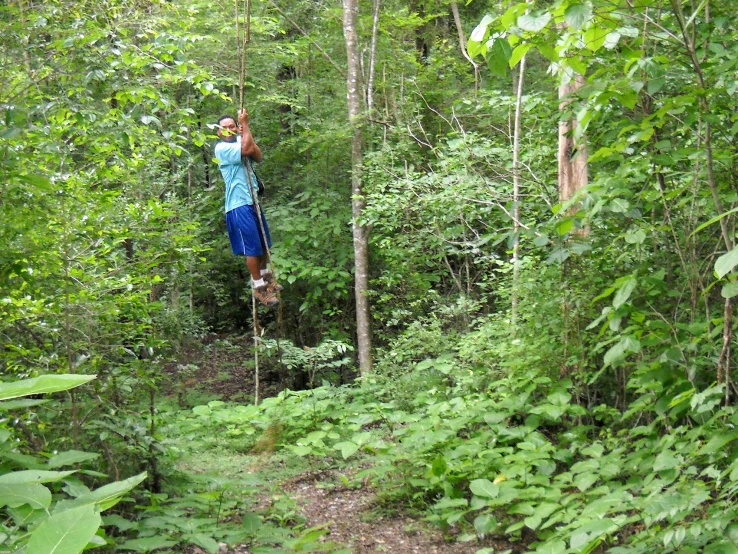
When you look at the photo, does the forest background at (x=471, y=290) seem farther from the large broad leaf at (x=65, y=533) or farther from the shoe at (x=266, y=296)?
the shoe at (x=266, y=296)

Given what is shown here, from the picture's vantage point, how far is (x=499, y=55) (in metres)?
2.62

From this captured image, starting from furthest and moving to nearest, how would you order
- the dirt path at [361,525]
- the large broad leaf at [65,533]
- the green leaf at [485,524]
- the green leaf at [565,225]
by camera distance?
the dirt path at [361,525] < the green leaf at [485,524] < the green leaf at [565,225] < the large broad leaf at [65,533]

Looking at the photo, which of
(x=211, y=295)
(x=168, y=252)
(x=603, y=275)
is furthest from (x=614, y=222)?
(x=211, y=295)

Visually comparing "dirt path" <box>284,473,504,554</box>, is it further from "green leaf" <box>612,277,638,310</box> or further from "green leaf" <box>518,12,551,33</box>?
"green leaf" <box>518,12,551,33</box>

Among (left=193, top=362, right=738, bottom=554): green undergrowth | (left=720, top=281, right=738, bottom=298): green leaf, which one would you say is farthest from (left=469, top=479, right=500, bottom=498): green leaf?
(left=720, top=281, right=738, bottom=298): green leaf

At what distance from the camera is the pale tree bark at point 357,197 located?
8.59 meters

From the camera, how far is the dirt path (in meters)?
4.44

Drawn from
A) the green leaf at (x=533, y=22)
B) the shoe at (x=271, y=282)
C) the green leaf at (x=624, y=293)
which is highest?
the green leaf at (x=533, y=22)

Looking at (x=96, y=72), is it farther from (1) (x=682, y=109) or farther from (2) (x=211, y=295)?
(2) (x=211, y=295)

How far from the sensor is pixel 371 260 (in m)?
9.70

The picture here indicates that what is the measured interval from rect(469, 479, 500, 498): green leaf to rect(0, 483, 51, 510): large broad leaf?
3873 millimetres

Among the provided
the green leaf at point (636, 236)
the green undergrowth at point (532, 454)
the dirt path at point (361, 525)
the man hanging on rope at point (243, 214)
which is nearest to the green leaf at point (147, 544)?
the dirt path at point (361, 525)

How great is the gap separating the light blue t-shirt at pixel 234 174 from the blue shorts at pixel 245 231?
7cm

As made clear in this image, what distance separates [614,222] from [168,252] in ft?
10.6
